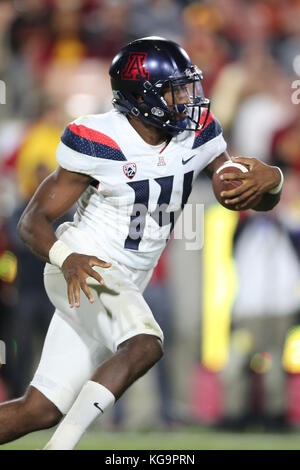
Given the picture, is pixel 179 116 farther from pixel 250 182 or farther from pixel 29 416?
pixel 29 416

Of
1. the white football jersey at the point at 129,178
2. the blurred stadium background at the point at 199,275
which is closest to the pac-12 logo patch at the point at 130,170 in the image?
the white football jersey at the point at 129,178

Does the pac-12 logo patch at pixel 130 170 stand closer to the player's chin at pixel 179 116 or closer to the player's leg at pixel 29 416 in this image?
the player's chin at pixel 179 116

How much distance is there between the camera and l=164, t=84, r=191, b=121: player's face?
343 cm

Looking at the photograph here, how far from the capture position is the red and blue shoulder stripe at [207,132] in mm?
3505

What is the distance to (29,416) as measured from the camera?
336 cm

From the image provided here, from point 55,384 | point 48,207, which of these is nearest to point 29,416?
point 55,384

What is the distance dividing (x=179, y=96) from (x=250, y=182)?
1.44 feet

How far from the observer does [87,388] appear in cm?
303

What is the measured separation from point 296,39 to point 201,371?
301 cm

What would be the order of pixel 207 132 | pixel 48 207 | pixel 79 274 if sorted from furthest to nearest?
pixel 207 132, pixel 48 207, pixel 79 274

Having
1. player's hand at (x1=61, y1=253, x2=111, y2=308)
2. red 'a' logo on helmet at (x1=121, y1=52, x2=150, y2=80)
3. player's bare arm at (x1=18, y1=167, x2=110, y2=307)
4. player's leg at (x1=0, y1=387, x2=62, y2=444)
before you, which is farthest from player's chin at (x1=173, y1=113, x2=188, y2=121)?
player's leg at (x1=0, y1=387, x2=62, y2=444)
